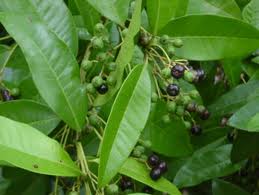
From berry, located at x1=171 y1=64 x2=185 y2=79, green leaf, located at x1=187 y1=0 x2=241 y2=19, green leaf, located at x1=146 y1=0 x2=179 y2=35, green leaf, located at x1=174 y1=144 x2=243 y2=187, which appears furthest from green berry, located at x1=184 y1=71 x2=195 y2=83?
green leaf, located at x1=174 y1=144 x2=243 y2=187

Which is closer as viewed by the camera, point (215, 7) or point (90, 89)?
point (90, 89)

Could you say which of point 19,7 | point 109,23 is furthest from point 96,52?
point 19,7

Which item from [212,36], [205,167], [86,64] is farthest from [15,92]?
[205,167]

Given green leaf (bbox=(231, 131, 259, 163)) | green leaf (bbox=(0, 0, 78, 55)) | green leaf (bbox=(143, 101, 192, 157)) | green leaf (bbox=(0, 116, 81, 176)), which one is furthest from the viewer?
green leaf (bbox=(231, 131, 259, 163))

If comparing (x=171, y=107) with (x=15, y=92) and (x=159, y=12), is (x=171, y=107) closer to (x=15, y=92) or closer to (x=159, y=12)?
(x=159, y=12)

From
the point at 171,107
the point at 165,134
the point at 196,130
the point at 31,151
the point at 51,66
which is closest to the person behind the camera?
the point at 31,151

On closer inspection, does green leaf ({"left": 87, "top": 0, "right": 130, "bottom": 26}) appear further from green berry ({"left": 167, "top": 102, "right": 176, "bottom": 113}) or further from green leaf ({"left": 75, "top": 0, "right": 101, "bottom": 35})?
green berry ({"left": 167, "top": 102, "right": 176, "bottom": 113})

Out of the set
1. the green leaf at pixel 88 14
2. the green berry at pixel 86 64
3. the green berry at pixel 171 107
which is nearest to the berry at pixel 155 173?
the green berry at pixel 171 107

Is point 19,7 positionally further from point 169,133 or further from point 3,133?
point 169,133
